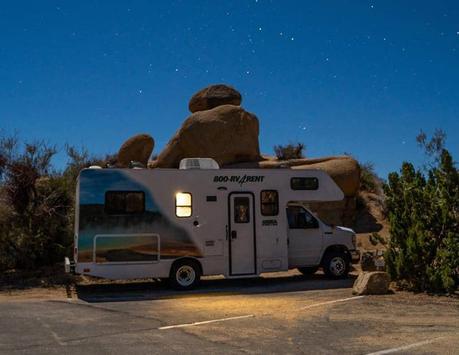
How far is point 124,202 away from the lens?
47.7 ft

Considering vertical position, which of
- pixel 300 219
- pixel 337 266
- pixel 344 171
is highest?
pixel 344 171

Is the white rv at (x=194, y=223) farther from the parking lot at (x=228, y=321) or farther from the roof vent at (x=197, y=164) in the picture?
the parking lot at (x=228, y=321)

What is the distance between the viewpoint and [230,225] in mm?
15297

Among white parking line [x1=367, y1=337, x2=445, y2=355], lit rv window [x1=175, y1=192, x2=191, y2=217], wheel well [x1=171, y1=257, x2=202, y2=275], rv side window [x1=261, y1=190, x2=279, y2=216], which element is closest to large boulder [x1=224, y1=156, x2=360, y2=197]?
rv side window [x1=261, y1=190, x2=279, y2=216]

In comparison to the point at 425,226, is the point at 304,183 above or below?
above

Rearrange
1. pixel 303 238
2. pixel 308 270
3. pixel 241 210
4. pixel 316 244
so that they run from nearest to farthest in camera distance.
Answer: pixel 241 210
pixel 303 238
pixel 316 244
pixel 308 270

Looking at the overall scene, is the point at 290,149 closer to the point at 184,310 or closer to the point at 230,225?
the point at 230,225

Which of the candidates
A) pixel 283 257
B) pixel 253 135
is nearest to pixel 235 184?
→ pixel 283 257

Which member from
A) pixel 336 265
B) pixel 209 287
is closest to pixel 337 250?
pixel 336 265

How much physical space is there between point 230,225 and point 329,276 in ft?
11.3

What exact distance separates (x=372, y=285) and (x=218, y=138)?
742 inches

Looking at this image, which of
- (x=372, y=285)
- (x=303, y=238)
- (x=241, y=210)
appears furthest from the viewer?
(x=303, y=238)

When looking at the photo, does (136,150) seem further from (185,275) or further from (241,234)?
(185,275)

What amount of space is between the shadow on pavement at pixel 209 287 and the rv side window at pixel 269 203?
196 cm
